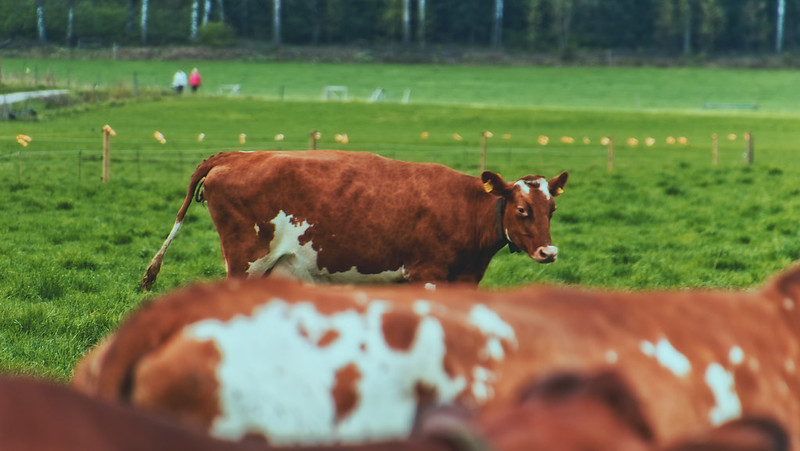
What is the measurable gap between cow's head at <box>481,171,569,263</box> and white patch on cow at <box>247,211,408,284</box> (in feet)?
3.16

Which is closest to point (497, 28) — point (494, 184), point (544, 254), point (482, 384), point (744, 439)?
point (494, 184)

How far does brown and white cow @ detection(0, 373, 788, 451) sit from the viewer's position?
160 cm

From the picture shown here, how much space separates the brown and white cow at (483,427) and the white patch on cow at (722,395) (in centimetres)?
113

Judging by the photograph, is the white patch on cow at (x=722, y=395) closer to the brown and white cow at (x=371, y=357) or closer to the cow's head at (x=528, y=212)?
the brown and white cow at (x=371, y=357)

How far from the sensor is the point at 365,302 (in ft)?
8.92

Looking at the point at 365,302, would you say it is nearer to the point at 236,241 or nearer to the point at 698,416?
the point at 698,416

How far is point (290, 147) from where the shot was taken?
34656 mm

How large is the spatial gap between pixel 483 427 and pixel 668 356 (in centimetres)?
139

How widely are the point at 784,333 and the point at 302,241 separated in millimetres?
5692

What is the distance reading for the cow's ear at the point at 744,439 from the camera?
1604 millimetres

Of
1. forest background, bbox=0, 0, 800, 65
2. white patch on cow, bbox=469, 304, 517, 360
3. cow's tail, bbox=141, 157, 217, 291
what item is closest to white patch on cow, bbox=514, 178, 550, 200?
cow's tail, bbox=141, 157, 217, 291

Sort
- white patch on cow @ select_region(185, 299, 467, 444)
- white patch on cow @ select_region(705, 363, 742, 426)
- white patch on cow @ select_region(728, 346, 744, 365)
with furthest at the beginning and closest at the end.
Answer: white patch on cow @ select_region(728, 346, 744, 365) → white patch on cow @ select_region(705, 363, 742, 426) → white patch on cow @ select_region(185, 299, 467, 444)

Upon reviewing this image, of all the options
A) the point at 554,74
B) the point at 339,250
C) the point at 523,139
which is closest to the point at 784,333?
the point at 339,250

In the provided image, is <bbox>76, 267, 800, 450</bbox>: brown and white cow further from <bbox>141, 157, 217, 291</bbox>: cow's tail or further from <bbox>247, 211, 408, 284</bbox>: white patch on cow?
<bbox>141, 157, 217, 291</bbox>: cow's tail
